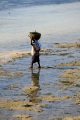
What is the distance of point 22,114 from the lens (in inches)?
344

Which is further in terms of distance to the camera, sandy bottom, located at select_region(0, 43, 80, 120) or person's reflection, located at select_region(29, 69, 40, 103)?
person's reflection, located at select_region(29, 69, 40, 103)

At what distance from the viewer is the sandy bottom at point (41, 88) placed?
29.0 ft

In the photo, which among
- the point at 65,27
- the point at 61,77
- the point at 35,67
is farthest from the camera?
the point at 65,27

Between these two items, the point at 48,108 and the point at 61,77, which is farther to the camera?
the point at 61,77

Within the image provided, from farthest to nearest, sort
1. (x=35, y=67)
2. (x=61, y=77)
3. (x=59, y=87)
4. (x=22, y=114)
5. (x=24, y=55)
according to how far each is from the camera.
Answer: (x=24, y=55), (x=35, y=67), (x=61, y=77), (x=59, y=87), (x=22, y=114)

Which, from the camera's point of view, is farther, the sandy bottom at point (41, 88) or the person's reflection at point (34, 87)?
the person's reflection at point (34, 87)

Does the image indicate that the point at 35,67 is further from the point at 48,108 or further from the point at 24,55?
the point at 48,108

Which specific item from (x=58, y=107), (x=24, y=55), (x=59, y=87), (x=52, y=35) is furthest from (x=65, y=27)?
(x=58, y=107)

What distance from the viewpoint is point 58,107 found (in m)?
9.21

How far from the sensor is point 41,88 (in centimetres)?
1113

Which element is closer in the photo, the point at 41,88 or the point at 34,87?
the point at 41,88

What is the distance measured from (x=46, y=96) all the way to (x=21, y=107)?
1151mm

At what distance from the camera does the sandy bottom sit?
8.84 m

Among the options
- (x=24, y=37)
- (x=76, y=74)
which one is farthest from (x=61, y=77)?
(x=24, y=37)
